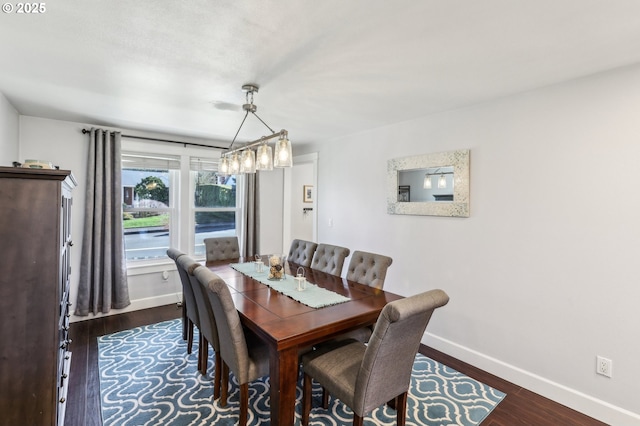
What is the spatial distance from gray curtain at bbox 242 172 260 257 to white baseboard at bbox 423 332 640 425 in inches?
115

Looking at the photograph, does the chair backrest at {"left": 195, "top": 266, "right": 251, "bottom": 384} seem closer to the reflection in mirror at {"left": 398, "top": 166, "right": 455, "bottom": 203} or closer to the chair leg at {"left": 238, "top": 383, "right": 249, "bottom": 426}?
the chair leg at {"left": 238, "top": 383, "right": 249, "bottom": 426}

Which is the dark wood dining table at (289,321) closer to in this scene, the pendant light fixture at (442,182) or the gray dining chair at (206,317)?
the gray dining chair at (206,317)

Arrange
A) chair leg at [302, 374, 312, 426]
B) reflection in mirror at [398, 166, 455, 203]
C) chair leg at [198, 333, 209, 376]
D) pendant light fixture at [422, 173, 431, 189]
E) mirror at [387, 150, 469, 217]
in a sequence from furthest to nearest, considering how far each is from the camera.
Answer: pendant light fixture at [422, 173, 431, 189] < reflection in mirror at [398, 166, 455, 203] < mirror at [387, 150, 469, 217] < chair leg at [198, 333, 209, 376] < chair leg at [302, 374, 312, 426]

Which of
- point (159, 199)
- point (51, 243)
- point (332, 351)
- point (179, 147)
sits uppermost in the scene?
point (179, 147)

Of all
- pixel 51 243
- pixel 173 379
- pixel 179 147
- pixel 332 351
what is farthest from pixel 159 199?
pixel 332 351

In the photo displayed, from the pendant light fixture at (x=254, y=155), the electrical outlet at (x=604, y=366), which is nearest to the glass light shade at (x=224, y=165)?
the pendant light fixture at (x=254, y=155)

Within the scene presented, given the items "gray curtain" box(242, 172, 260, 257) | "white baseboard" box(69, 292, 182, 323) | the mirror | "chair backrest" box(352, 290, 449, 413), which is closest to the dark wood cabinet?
"chair backrest" box(352, 290, 449, 413)

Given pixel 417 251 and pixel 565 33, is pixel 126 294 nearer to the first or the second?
pixel 417 251

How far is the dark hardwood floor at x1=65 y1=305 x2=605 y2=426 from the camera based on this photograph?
211 cm

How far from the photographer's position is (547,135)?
241cm

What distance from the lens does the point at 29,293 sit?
1562 mm

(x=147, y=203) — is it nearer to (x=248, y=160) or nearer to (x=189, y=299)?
(x=189, y=299)

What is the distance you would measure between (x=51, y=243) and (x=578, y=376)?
3.49 metres

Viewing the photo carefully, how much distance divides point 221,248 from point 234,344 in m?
2.12
